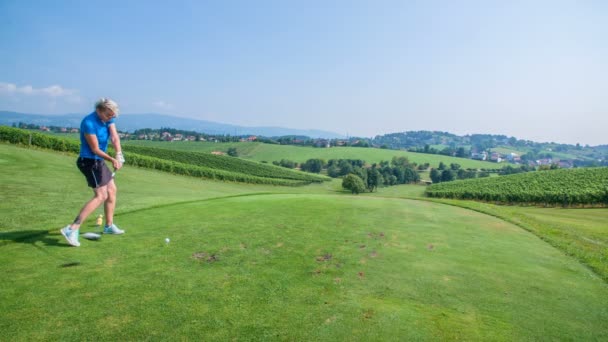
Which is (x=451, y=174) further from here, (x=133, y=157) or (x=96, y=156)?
(x=96, y=156)

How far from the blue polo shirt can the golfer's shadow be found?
1.81 metres

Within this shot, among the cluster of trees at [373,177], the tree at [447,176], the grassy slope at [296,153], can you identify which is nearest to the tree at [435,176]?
the tree at [447,176]

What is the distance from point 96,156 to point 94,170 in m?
0.30

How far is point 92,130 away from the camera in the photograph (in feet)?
23.0

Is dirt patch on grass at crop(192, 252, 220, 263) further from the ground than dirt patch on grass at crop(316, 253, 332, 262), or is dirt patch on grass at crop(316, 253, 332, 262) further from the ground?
dirt patch on grass at crop(192, 252, 220, 263)

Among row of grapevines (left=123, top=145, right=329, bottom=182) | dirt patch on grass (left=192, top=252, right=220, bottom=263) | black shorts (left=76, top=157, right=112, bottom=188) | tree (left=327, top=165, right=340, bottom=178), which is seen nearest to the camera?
dirt patch on grass (left=192, top=252, right=220, bottom=263)

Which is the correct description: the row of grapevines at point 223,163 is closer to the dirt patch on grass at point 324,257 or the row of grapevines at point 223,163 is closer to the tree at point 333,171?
the tree at point 333,171

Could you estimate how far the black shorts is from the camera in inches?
280

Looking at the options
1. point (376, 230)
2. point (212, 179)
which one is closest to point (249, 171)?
point (212, 179)

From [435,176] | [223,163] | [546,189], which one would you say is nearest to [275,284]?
[546,189]

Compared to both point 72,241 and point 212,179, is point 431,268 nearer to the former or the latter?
point 72,241

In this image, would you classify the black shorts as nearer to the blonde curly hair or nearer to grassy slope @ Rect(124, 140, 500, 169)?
the blonde curly hair

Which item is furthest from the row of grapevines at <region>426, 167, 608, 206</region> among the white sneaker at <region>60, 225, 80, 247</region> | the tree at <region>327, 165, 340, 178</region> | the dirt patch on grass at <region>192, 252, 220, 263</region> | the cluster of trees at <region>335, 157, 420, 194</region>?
the white sneaker at <region>60, 225, 80, 247</region>

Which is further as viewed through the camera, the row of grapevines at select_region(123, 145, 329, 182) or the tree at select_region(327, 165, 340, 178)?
the tree at select_region(327, 165, 340, 178)
